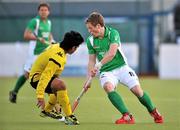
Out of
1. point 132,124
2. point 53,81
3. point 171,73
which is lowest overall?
point 171,73

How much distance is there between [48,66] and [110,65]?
1.18 m

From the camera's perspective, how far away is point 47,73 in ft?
34.0

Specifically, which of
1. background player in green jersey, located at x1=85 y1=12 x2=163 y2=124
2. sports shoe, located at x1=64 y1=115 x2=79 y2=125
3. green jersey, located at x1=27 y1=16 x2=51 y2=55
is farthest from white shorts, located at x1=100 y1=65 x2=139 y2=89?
green jersey, located at x1=27 y1=16 x2=51 y2=55

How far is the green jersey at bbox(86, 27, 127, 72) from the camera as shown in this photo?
11.1 metres

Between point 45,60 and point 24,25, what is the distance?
17.1 metres

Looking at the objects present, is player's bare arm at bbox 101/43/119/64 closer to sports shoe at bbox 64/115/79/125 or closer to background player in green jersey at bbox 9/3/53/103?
sports shoe at bbox 64/115/79/125

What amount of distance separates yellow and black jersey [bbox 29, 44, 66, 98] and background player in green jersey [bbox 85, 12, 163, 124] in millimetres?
606

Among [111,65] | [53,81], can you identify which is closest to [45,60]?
[53,81]

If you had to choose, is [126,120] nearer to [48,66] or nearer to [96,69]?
[96,69]

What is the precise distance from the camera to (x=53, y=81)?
10.6 metres

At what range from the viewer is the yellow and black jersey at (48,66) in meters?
10.3

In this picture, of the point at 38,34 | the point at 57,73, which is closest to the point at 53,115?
the point at 57,73

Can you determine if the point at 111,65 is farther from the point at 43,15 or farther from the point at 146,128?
the point at 43,15

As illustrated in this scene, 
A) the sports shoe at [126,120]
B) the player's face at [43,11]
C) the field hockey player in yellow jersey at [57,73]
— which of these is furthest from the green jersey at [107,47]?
the player's face at [43,11]
